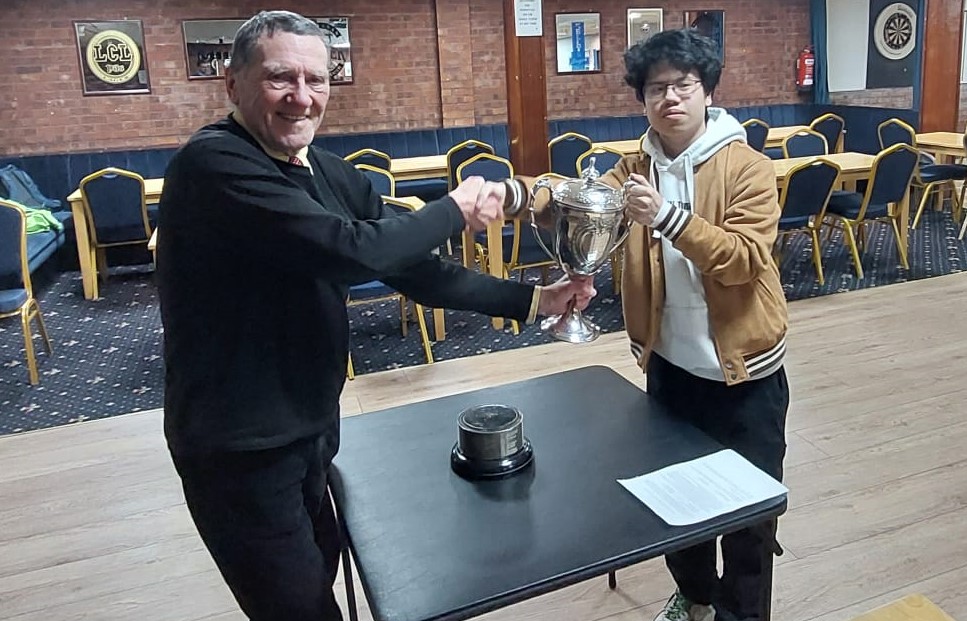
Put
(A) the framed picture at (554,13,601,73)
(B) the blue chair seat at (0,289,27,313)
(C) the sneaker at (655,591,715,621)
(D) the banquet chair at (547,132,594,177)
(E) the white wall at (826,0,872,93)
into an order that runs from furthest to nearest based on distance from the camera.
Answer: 1. (E) the white wall at (826,0,872,93)
2. (A) the framed picture at (554,13,601,73)
3. (D) the banquet chair at (547,132,594,177)
4. (B) the blue chair seat at (0,289,27,313)
5. (C) the sneaker at (655,591,715,621)

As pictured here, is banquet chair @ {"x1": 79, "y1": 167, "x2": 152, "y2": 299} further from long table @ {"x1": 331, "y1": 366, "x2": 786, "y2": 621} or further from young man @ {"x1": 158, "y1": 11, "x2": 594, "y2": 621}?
young man @ {"x1": 158, "y1": 11, "x2": 594, "y2": 621}

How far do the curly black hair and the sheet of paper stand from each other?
2.53ft

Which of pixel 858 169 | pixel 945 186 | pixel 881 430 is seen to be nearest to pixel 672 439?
pixel 881 430

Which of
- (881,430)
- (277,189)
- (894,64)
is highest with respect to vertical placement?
(894,64)

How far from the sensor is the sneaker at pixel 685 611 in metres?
2.06

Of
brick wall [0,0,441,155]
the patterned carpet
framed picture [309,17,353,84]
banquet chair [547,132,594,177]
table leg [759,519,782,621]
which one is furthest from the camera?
framed picture [309,17,353,84]

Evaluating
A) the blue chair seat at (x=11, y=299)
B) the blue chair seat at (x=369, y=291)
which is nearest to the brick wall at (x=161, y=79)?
the blue chair seat at (x=11, y=299)

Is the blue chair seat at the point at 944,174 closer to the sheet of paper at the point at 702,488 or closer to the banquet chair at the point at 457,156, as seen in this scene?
the banquet chair at the point at 457,156

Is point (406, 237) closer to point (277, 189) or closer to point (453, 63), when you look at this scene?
point (277, 189)

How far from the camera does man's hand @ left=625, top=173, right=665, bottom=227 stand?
1.61 m

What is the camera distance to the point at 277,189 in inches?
49.9

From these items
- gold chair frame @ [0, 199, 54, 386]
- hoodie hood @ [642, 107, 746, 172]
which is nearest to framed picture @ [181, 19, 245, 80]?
gold chair frame @ [0, 199, 54, 386]

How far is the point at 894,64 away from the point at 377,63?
227 inches

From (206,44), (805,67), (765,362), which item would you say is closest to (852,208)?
(765,362)
